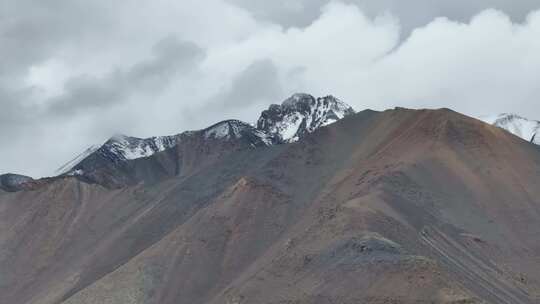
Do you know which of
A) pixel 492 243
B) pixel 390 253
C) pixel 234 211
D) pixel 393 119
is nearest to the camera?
pixel 390 253

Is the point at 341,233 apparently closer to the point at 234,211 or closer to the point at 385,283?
the point at 385,283

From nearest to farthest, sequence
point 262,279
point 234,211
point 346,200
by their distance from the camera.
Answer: point 262,279
point 346,200
point 234,211

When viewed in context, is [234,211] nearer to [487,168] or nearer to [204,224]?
[204,224]

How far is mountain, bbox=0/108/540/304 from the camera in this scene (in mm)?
104562

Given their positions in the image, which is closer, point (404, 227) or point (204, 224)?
point (404, 227)

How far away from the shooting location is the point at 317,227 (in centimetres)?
12012

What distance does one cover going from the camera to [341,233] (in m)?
112

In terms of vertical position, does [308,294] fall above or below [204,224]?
below

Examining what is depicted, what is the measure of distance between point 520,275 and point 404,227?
1529 cm

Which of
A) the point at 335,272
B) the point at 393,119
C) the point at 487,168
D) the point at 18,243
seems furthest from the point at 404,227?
the point at 18,243

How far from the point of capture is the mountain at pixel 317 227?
105m

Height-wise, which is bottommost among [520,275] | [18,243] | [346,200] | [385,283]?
[520,275]

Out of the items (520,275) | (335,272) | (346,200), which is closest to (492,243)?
(520,275)

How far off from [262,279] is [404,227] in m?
18.8
